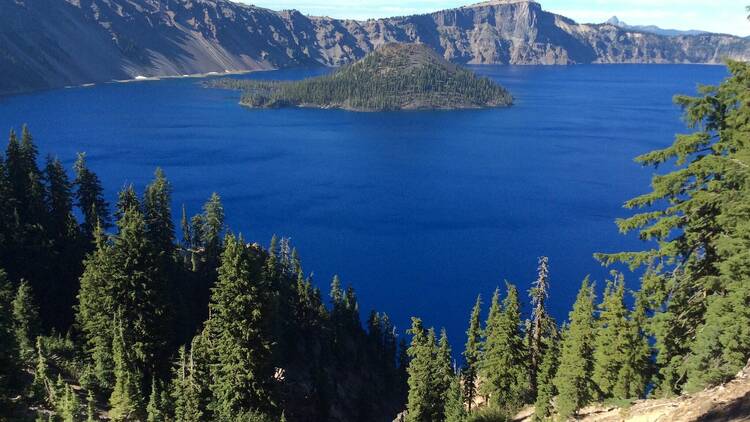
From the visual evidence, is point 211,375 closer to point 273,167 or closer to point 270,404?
point 270,404

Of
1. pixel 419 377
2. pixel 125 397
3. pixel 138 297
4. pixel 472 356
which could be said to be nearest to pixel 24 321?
pixel 138 297

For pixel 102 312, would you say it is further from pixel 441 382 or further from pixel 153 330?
pixel 441 382

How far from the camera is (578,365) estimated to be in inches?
1362

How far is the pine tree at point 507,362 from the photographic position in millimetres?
40438

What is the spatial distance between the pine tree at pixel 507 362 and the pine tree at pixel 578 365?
4.10 m

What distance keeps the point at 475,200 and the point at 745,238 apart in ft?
433

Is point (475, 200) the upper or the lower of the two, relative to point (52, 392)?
lower

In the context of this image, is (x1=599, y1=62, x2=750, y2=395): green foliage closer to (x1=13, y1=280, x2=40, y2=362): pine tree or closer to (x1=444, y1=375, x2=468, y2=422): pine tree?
(x1=444, y1=375, x2=468, y2=422): pine tree

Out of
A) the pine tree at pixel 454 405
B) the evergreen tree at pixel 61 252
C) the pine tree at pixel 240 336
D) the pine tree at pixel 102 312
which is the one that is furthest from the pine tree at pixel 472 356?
the evergreen tree at pixel 61 252

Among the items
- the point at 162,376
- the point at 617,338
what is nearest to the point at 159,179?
the point at 162,376

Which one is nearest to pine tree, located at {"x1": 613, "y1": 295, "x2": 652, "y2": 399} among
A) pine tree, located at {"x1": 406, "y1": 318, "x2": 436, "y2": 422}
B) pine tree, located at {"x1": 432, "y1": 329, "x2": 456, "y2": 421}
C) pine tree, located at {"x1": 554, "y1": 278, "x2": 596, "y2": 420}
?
pine tree, located at {"x1": 554, "y1": 278, "x2": 596, "y2": 420}

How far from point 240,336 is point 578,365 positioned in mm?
20414

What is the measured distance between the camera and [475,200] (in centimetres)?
15175

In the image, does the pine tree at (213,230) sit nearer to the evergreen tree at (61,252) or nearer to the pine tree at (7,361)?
the evergreen tree at (61,252)
